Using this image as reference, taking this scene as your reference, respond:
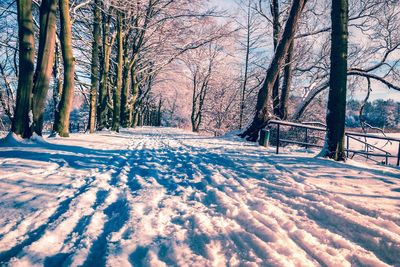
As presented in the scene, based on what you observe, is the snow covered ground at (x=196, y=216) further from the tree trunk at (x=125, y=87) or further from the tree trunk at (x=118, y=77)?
the tree trunk at (x=125, y=87)

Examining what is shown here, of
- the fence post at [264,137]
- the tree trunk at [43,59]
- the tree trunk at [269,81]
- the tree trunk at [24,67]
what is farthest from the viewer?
the tree trunk at [269,81]

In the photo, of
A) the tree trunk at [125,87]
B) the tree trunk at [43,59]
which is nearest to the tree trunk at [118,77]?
the tree trunk at [125,87]

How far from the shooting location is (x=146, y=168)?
5.39 metres

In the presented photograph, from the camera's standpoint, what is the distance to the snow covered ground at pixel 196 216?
2.08 meters

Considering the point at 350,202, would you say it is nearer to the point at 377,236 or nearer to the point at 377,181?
the point at 377,236

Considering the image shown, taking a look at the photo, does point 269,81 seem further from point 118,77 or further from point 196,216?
point 118,77

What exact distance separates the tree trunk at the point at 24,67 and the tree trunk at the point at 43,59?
0.43 meters

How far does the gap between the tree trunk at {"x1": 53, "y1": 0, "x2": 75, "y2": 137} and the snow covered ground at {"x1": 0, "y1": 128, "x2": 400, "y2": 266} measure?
439 centimetres

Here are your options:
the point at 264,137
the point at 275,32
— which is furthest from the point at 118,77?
the point at 264,137

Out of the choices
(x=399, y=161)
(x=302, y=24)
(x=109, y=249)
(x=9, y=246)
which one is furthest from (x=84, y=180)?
(x=302, y=24)

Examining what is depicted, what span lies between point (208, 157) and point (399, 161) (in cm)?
658

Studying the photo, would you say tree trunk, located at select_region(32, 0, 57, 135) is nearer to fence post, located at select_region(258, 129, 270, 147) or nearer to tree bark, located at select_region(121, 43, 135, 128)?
fence post, located at select_region(258, 129, 270, 147)

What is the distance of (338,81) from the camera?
606cm

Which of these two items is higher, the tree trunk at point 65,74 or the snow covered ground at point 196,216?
the tree trunk at point 65,74
